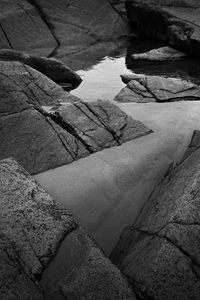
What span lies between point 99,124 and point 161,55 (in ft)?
15.6

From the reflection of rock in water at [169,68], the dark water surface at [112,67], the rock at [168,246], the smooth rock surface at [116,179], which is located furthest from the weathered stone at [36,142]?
→ the reflection of rock in water at [169,68]

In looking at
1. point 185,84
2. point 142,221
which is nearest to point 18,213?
point 142,221

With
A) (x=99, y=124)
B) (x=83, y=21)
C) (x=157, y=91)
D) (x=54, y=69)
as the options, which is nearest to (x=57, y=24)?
(x=83, y=21)

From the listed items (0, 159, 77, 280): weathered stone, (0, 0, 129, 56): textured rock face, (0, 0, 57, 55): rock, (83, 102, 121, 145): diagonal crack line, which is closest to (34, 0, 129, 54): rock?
(0, 0, 129, 56): textured rock face

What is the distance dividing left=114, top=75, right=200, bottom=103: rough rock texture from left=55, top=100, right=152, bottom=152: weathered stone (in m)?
1.18

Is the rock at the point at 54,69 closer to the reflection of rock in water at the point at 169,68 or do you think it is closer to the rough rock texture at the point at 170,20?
the reflection of rock in water at the point at 169,68

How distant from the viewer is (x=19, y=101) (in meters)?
4.62

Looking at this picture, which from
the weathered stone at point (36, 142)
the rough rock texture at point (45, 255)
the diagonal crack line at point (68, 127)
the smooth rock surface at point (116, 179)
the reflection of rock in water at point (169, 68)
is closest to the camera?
the rough rock texture at point (45, 255)

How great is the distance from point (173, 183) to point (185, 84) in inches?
146

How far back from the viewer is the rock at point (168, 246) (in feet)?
7.88

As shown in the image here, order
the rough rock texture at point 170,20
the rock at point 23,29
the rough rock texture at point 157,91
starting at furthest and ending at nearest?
the rock at point 23,29 < the rough rock texture at point 170,20 < the rough rock texture at point 157,91

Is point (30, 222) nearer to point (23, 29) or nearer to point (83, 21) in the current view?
point (23, 29)

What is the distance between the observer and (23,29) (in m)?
9.93

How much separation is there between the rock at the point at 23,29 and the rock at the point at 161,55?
2.44m
